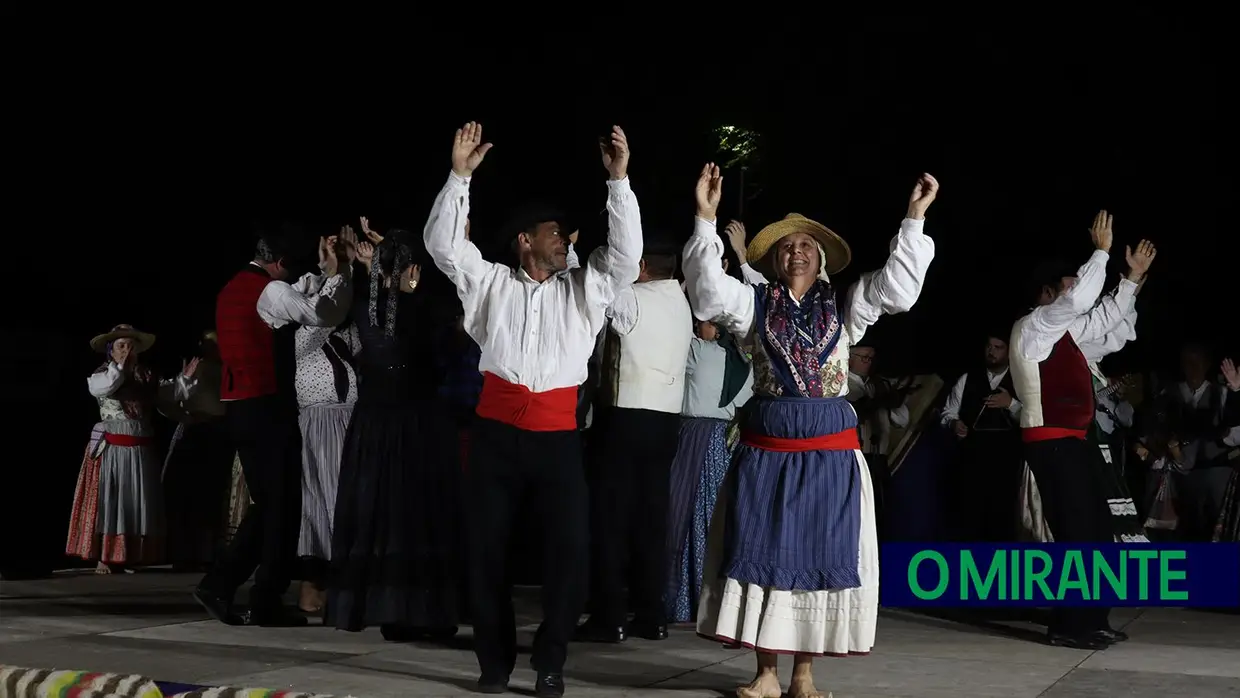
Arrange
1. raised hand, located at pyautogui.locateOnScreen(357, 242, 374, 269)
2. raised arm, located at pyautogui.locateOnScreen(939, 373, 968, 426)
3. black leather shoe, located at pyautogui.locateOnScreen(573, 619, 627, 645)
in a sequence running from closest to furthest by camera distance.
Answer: raised hand, located at pyautogui.locateOnScreen(357, 242, 374, 269), black leather shoe, located at pyautogui.locateOnScreen(573, 619, 627, 645), raised arm, located at pyautogui.locateOnScreen(939, 373, 968, 426)

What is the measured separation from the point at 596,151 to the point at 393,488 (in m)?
4.59

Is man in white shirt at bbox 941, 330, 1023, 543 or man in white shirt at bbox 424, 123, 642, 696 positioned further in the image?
man in white shirt at bbox 941, 330, 1023, 543

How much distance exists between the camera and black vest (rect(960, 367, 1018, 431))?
7.33 meters

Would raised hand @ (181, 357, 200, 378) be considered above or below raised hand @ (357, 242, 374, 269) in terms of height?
below

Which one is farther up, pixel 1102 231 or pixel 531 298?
pixel 1102 231

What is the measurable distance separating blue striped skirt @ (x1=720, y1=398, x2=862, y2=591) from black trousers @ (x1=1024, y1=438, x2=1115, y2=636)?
1.80 metres

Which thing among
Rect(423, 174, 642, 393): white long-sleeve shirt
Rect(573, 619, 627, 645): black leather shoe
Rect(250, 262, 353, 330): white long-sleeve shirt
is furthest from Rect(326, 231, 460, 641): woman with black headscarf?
Rect(423, 174, 642, 393): white long-sleeve shirt

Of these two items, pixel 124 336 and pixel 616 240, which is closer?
pixel 616 240

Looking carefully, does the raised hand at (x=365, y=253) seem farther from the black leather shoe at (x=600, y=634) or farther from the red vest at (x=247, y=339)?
the black leather shoe at (x=600, y=634)

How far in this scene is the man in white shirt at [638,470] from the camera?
6008 millimetres

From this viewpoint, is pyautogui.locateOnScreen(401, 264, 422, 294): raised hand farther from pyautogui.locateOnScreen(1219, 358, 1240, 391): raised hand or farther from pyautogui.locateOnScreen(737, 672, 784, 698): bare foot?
pyautogui.locateOnScreen(1219, 358, 1240, 391): raised hand

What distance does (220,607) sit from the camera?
6.22m

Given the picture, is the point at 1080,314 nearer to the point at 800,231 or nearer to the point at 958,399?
the point at 958,399

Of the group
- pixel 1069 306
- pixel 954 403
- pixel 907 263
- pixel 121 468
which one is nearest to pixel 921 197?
pixel 907 263
